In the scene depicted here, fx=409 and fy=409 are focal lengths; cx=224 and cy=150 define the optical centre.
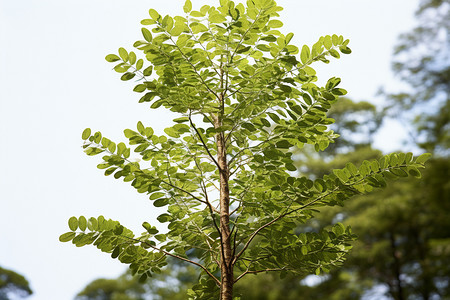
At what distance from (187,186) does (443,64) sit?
1040 cm

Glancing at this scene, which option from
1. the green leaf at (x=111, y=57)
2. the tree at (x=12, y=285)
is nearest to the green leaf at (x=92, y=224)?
the green leaf at (x=111, y=57)

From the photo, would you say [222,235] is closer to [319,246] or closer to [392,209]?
[319,246]

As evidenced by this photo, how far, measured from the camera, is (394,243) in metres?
7.87

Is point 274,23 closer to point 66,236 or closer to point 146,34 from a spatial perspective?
point 146,34

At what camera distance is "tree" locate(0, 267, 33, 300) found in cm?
1152

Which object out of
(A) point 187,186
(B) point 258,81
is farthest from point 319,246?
(B) point 258,81

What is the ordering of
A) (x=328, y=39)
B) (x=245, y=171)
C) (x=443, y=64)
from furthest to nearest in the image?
(x=443, y=64), (x=245, y=171), (x=328, y=39)

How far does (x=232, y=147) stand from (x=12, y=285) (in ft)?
40.3

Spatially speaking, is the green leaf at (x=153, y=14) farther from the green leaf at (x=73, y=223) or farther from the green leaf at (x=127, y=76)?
the green leaf at (x=73, y=223)

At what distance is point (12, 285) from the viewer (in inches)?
Result: 456

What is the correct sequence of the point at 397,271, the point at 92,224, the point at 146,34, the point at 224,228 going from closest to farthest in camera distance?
1. the point at 146,34
2. the point at 92,224
3. the point at 224,228
4. the point at 397,271

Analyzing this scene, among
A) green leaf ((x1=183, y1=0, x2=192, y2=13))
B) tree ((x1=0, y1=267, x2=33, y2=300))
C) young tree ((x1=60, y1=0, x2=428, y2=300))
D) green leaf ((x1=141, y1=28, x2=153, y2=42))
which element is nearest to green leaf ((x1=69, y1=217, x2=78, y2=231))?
young tree ((x1=60, y1=0, x2=428, y2=300))

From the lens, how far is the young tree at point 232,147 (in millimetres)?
1334

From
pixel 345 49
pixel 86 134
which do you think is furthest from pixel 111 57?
pixel 345 49
